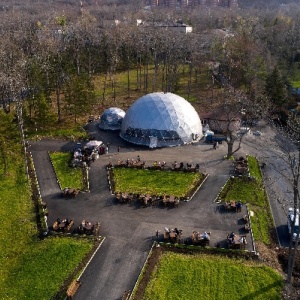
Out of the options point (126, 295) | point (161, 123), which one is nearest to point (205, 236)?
point (126, 295)

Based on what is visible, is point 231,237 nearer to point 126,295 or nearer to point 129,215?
point 129,215

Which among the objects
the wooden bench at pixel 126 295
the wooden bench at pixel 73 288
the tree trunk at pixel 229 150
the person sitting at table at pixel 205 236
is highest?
the tree trunk at pixel 229 150

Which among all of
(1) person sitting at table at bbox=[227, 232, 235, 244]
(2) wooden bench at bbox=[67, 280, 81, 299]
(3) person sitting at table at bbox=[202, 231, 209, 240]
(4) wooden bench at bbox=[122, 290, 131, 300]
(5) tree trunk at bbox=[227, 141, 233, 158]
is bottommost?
(4) wooden bench at bbox=[122, 290, 131, 300]

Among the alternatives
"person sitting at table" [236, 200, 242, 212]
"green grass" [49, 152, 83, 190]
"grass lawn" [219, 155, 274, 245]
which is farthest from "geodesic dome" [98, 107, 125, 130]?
"person sitting at table" [236, 200, 242, 212]

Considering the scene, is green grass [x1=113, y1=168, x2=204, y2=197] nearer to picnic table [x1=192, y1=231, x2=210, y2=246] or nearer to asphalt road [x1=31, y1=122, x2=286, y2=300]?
asphalt road [x1=31, y1=122, x2=286, y2=300]

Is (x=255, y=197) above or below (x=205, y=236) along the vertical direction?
below

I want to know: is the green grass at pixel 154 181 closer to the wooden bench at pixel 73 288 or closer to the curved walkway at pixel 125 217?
the curved walkway at pixel 125 217

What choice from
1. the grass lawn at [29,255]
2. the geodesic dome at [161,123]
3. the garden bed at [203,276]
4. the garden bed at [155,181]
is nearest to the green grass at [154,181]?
the garden bed at [155,181]
